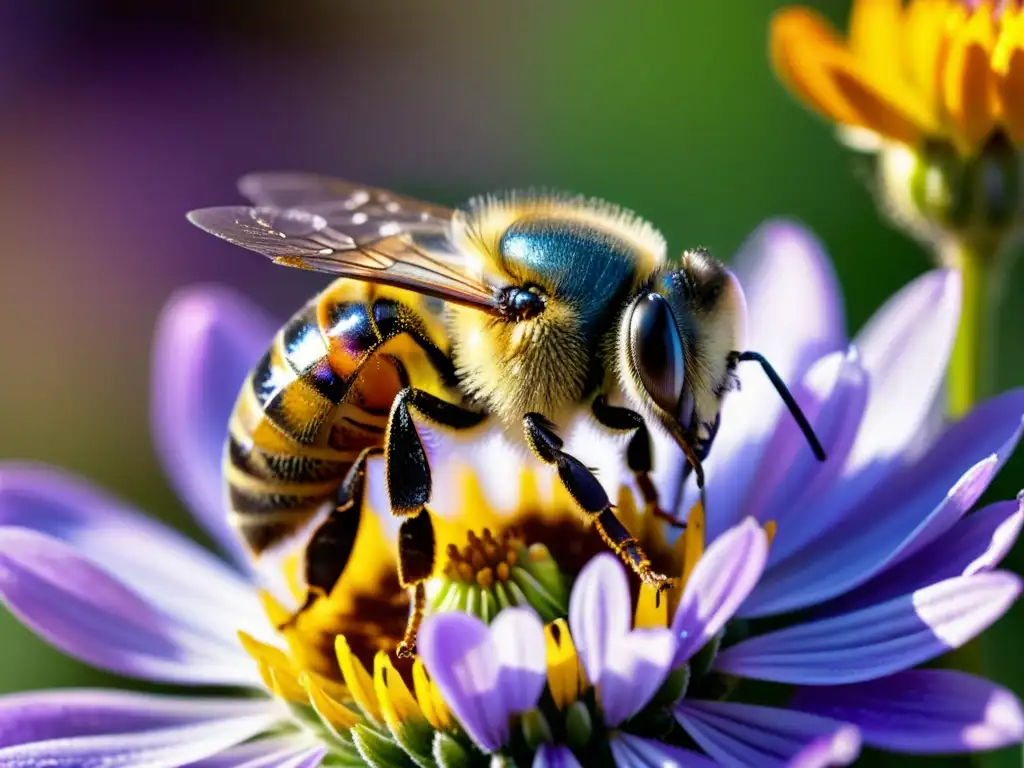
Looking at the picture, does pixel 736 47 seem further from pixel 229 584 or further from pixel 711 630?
pixel 711 630

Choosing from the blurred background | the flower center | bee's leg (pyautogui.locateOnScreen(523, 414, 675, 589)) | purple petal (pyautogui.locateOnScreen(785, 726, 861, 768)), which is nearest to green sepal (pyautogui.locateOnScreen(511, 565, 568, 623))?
the flower center

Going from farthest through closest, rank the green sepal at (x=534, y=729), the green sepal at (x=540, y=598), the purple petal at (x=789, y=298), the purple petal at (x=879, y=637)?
1. the purple petal at (x=789, y=298)
2. the green sepal at (x=540, y=598)
3. the green sepal at (x=534, y=729)
4. the purple petal at (x=879, y=637)

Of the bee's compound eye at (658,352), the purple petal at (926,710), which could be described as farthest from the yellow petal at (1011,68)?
the purple petal at (926,710)

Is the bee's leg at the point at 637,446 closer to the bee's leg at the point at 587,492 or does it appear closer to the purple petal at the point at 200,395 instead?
the bee's leg at the point at 587,492

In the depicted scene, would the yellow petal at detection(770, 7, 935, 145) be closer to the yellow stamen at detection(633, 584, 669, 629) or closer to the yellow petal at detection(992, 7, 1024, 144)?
the yellow petal at detection(992, 7, 1024, 144)

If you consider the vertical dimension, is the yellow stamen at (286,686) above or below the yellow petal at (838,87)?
below
